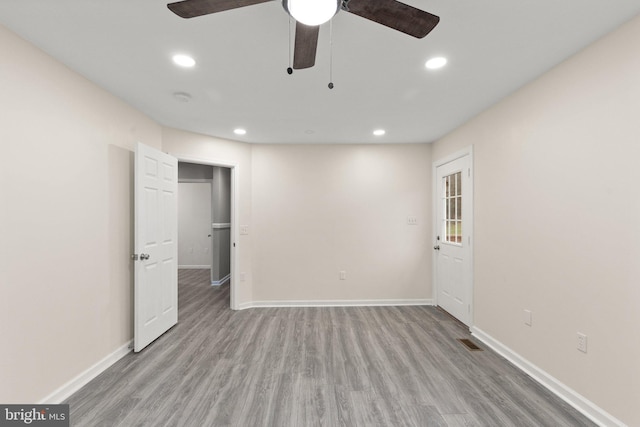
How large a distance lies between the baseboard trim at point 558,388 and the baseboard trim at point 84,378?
3.55m

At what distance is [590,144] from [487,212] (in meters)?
1.18

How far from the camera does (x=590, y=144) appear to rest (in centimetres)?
187

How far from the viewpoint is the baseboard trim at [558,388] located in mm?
1771

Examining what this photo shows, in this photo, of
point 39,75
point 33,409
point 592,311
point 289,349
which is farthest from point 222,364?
point 592,311

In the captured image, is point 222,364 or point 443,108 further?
point 443,108

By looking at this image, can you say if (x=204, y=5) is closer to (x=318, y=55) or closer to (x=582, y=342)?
(x=318, y=55)

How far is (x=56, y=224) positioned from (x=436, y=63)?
9.64 ft

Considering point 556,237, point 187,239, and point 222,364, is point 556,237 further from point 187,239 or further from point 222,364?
point 187,239

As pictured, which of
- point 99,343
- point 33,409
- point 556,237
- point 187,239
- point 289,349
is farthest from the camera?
point 187,239

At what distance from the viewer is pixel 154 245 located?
9.84 feet

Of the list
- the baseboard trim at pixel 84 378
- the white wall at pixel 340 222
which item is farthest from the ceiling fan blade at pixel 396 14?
the white wall at pixel 340 222

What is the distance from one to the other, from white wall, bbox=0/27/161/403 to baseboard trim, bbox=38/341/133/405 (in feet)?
0.12

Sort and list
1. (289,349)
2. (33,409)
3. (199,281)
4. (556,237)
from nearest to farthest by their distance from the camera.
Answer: (33,409), (556,237), (289,349), (199,281)

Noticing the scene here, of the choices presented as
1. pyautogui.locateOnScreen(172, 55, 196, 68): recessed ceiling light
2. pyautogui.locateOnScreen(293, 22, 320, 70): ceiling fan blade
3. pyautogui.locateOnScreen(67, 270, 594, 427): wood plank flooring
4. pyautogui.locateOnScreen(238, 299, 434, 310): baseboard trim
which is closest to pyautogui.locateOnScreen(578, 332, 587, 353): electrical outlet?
pyautogui.locateOnScreen(67, 270, 594, 427): wood plank flooring
